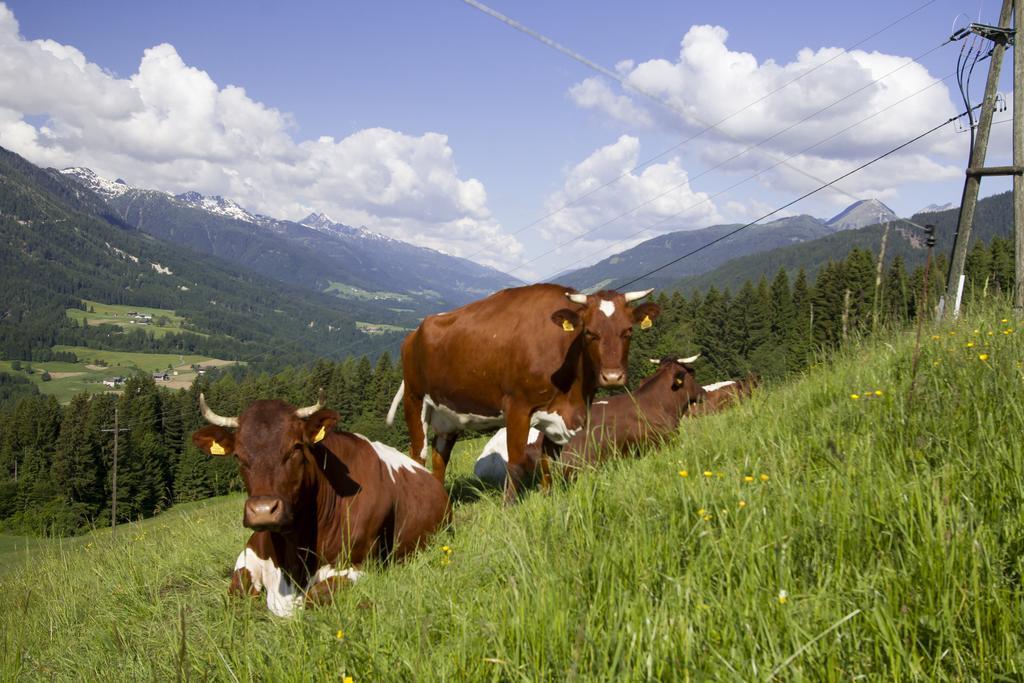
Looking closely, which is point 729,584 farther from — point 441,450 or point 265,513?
point 441,450

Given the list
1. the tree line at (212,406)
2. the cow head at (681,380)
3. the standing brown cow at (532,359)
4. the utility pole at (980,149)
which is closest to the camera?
the standing brown cow at (532,359)

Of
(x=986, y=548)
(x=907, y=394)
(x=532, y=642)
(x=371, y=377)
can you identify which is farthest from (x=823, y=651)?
(x=371, y=377)

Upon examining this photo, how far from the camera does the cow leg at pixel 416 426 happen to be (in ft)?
31.7

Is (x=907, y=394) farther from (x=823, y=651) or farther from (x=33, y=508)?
(x=33, y=508)

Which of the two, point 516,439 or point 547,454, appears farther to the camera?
point 547,454

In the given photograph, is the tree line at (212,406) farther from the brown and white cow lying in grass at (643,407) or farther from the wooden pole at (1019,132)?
A: the brown and white cow lying in grass at (643,407)

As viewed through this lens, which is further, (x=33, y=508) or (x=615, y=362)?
(x=33, y=508)

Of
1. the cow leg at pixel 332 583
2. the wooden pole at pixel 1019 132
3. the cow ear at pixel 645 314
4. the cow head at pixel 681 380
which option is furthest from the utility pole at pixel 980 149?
the cow leg at pixel 332 583

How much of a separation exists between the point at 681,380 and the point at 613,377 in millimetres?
5535

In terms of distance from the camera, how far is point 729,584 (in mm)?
2748

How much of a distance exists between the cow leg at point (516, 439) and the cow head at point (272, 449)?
2.63m

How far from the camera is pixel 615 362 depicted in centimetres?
738

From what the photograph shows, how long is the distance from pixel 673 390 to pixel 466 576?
362 inches

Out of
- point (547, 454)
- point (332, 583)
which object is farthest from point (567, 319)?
point (332, 583)
